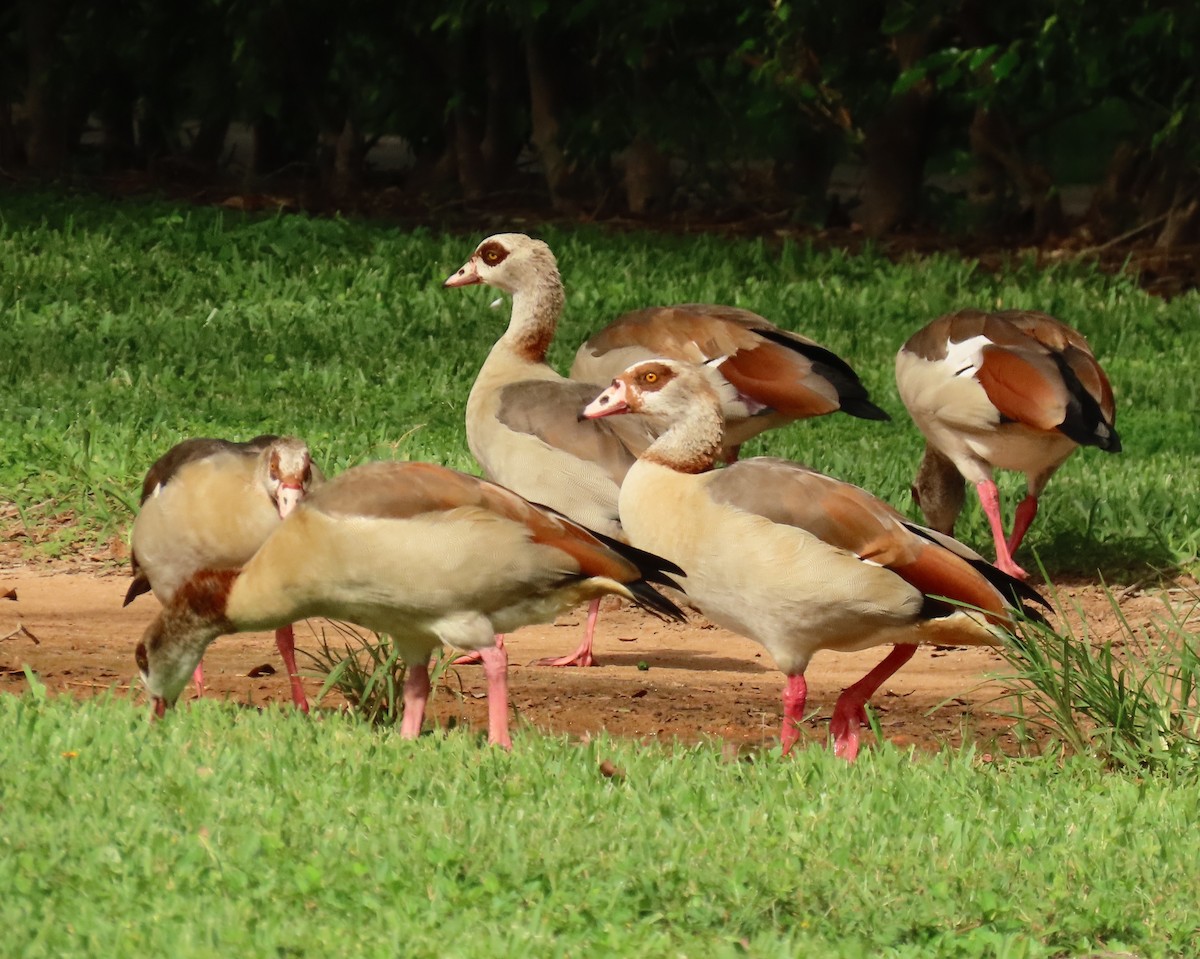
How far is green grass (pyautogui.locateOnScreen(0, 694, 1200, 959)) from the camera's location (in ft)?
13.0

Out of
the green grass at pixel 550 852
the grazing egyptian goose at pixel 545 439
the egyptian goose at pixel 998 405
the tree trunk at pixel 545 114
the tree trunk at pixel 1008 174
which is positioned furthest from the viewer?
the tree trunk at pixel 545 114

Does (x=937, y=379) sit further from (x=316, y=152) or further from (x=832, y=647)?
(x=316, y=152)

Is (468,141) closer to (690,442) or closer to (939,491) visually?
(939,491)

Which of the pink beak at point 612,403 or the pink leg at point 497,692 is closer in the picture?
the pink leg at point 497,692

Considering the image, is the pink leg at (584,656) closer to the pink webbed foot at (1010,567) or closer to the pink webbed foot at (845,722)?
the pink webbed foot at (845,722)

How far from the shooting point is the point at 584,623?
805 cm

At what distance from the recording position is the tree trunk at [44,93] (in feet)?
59.1

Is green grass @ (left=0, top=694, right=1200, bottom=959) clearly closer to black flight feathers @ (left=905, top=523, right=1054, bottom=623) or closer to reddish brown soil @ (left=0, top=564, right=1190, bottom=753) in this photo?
black flight feathers @ (left=905, top=523, right=1054, bottom=623)

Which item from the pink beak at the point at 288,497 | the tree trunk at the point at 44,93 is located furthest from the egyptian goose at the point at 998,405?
the tree trunk at the point at 44,93

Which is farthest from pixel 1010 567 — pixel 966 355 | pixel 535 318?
pixel 535 318

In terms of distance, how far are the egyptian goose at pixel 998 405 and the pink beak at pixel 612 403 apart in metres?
2.22

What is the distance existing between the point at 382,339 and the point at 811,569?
6.56 meters

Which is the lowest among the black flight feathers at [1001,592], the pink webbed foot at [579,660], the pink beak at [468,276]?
the pink webbed foot at [579,660]

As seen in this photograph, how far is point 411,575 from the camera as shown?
17.8 ft
